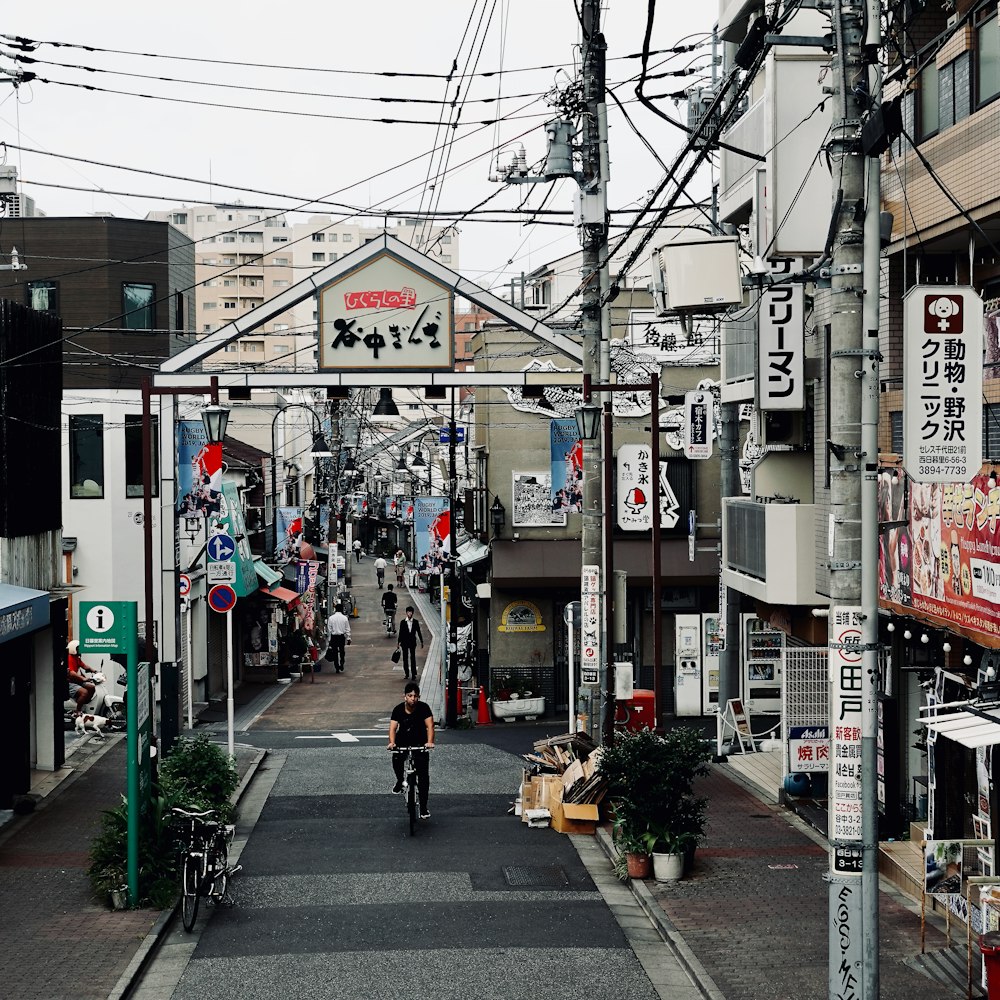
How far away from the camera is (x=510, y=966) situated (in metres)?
11.6

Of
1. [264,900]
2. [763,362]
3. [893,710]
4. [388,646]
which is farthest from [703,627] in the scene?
[388,646]

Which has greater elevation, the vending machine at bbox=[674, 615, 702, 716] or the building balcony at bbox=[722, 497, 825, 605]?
the building balcony at bbox=[722, 497, 825, 605]

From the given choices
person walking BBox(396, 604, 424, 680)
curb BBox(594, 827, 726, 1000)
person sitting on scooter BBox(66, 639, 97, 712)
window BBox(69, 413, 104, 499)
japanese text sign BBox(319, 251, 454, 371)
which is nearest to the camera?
curb BBox(594, 827, 726, 1000)

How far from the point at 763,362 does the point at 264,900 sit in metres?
Answer: 10.0

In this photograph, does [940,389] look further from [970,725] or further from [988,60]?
[988,60]

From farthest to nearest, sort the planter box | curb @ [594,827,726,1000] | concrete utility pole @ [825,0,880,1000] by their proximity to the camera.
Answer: the planter box < curb @ [594,827,726,1000] < concrete utility pole @ [825,0,880,1000]

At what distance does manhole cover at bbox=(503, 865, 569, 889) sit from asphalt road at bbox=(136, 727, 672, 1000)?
2cm

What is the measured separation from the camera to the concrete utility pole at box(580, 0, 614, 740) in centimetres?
1964

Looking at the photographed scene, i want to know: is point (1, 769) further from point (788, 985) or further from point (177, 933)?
point (788, 985)

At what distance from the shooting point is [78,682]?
88.9 feet

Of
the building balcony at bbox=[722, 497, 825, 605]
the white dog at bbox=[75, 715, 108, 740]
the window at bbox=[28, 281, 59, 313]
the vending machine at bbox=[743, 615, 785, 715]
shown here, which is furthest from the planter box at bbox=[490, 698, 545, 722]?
the window at bbox=[28, 281, 59, 313]

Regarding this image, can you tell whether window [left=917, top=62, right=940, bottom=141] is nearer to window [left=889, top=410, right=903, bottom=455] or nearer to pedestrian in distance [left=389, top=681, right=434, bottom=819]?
window [left=889, top=410, right=903, bottom=455]

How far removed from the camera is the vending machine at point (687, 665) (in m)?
29.2

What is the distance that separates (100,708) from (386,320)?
13965mm
